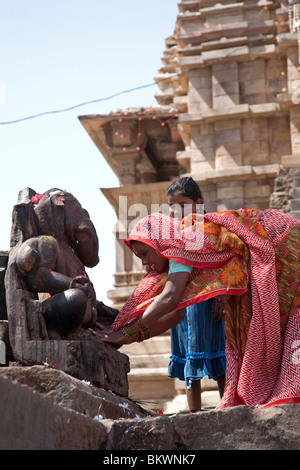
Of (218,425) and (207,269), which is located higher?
(207,269)

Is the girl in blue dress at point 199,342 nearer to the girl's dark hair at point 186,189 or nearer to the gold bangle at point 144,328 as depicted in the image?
the girl's dark hair at point 186,189

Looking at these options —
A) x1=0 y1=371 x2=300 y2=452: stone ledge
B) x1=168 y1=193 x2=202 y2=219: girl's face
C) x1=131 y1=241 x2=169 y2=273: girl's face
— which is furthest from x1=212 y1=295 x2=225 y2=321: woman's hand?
x1=0 y1=371 x2=300 y2=452: stone ledge

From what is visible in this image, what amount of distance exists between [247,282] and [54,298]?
114 centimetres

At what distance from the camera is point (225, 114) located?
1556cm

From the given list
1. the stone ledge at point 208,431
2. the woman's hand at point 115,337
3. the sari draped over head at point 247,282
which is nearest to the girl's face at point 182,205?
the sari draped over head at point 247,282

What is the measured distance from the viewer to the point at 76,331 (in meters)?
5.06

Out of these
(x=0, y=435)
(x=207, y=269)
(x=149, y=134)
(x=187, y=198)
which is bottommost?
(x=0, y=435)

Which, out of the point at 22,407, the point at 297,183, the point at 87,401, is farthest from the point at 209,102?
the point at 22,407

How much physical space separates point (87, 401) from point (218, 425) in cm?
70

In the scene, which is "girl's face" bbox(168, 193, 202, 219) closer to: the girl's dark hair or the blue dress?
the girl's dark hair

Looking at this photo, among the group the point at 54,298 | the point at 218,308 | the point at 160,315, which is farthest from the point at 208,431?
the point at 218,308

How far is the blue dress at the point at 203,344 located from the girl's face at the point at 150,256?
2.62 feet
